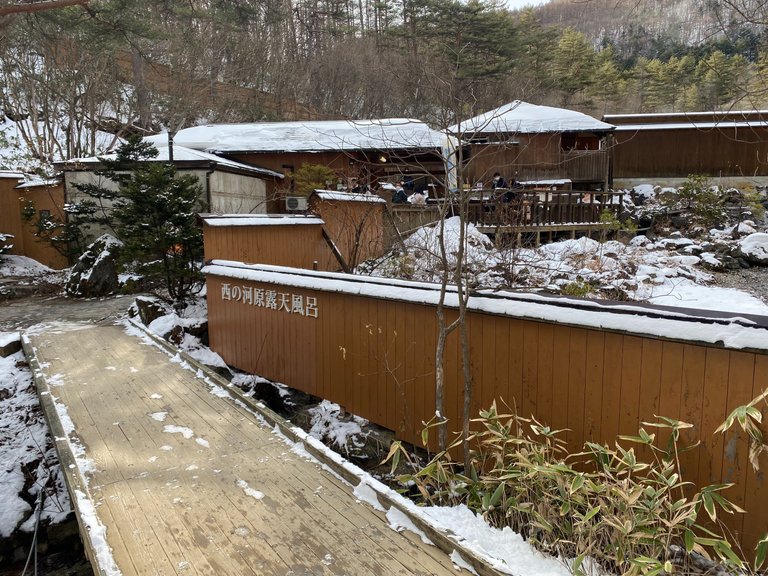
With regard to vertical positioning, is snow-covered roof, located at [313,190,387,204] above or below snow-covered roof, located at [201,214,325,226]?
above

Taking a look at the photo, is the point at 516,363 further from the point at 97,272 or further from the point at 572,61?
the point at 572,61

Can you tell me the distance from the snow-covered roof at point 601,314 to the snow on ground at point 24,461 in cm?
331

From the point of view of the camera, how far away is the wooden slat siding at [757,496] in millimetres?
2750

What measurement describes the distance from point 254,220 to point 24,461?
4482mm

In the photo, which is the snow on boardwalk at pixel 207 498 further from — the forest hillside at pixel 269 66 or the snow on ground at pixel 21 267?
the snow on ground at pixel 21 267

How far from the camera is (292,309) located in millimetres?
6301

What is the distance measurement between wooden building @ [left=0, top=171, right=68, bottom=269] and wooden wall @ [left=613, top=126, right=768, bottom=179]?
2072 centimetres

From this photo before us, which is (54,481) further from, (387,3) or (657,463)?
(387,3)

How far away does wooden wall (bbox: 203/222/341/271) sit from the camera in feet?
27.0

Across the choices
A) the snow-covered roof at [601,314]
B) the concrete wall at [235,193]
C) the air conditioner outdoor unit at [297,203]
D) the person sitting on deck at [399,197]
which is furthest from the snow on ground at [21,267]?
the snow-covered roof at [601,314]

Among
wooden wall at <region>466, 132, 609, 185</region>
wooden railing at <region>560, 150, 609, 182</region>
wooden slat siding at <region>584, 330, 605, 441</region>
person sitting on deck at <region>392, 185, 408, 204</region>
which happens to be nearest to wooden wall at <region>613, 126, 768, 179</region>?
wooden railing at <region>560, 150, 609, 182</region>

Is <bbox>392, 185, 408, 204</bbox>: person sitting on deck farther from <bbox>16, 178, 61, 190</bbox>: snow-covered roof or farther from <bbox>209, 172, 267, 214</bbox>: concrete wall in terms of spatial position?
<bbox>16, 178, 61, 190</bbox>: snow-covered roof

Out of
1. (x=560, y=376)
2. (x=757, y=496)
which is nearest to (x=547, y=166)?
(x=560, y=376)

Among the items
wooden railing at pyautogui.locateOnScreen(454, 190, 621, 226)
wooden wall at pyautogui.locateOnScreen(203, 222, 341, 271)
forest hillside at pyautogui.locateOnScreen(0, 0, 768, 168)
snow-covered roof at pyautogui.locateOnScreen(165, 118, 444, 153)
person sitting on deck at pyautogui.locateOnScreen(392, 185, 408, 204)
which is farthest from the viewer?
snow-covered roof at pyautogui.locateOnScreen(165, 118, 444, 153)
